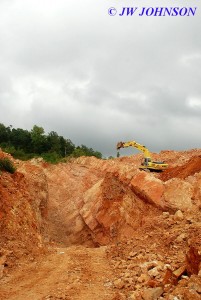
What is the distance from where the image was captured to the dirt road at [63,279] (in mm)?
9742

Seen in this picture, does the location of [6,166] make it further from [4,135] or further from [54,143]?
[4,135]

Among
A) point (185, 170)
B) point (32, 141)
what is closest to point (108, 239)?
point (185, 170)

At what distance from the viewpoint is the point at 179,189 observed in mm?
16641

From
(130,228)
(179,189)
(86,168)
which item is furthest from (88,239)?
(86,168)

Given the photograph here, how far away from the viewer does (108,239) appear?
17000 millimetres

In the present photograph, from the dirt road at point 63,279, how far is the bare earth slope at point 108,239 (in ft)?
0.09

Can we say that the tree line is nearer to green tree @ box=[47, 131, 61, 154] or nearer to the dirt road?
green tree @ box=[47, 131, 61, 154]

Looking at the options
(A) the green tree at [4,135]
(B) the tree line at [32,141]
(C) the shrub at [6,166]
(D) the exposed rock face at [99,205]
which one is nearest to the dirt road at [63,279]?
(D) the exposed rock face at [99,205]

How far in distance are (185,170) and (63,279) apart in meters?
13.0

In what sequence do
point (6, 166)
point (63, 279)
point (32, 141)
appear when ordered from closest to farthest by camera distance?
point (63, 279), point (6, 166), point (32, 141)

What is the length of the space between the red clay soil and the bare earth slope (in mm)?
65

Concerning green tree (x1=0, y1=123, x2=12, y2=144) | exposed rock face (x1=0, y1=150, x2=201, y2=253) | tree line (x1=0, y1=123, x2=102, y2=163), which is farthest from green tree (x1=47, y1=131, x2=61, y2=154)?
exposed rock face (x1=0, y1=150, x2=201, y2=253)

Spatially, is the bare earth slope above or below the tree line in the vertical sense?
below

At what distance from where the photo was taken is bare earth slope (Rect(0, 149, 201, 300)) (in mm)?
9625
